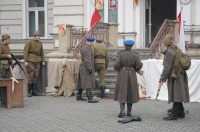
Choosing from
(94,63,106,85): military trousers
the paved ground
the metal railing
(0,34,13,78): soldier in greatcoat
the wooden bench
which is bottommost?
the paved ground

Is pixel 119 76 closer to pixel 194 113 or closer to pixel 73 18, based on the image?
pixel 194 113

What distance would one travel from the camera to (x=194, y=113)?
410 inches

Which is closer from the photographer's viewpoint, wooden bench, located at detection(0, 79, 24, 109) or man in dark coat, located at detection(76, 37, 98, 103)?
wooden bench, located at detection(0, 79, 24, 109)

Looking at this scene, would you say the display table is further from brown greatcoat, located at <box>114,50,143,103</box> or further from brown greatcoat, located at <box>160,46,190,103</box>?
brown greatcoat, located at <box>160,46,190,103</box>

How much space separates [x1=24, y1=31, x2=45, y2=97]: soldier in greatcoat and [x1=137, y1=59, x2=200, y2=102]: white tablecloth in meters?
3.32

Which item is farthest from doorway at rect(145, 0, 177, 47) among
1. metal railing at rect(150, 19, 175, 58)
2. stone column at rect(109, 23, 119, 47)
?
metal railing at rect(150, 19, 175, 58)

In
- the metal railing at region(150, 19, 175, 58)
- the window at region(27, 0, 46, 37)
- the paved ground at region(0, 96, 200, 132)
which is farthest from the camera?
the window at region(27, 0, 46, 37)

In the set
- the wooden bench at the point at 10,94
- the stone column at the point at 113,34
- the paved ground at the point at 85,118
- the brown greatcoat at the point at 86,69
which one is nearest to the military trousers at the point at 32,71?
the paved ground at the point at 85,118

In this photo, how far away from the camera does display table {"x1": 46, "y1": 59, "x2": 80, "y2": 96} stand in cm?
1364

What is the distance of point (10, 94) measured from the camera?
1110cm

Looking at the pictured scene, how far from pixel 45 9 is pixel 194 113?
1394 cm

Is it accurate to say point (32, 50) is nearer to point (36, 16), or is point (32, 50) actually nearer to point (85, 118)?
point (85, 118)

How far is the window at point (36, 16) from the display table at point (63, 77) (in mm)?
9291

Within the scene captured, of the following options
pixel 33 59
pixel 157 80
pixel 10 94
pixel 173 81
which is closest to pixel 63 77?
pixel 33 59
